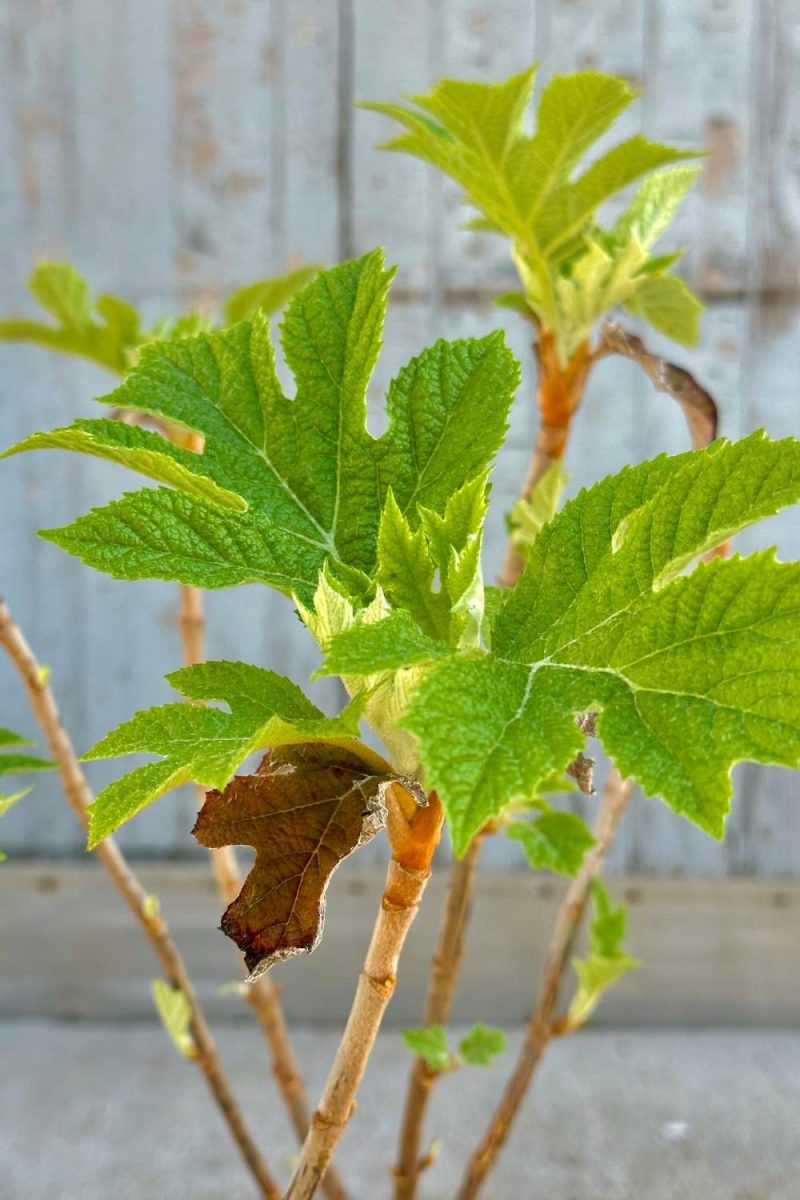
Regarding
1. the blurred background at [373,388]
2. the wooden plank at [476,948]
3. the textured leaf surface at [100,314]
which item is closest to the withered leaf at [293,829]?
the textured leaf surface at [100,314]

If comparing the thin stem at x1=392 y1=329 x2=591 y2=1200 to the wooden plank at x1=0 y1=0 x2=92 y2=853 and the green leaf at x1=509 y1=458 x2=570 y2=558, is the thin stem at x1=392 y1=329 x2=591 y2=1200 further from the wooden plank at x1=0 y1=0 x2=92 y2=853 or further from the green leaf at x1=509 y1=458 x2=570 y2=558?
the wooden plank at x1=0 y1=0 x2=92 y2=853

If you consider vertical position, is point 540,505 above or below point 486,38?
below

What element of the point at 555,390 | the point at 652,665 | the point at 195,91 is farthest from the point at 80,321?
the point at 195,91

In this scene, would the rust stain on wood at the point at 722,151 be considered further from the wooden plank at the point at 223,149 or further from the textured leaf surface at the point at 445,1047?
the textured leaf surface at the point at 445,1047

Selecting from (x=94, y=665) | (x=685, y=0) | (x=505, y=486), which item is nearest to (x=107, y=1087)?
(x=94, y=665)

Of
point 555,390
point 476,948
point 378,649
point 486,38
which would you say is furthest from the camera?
point 476,948

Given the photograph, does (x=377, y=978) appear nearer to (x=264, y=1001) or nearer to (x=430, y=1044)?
(x=430, y=1044)
